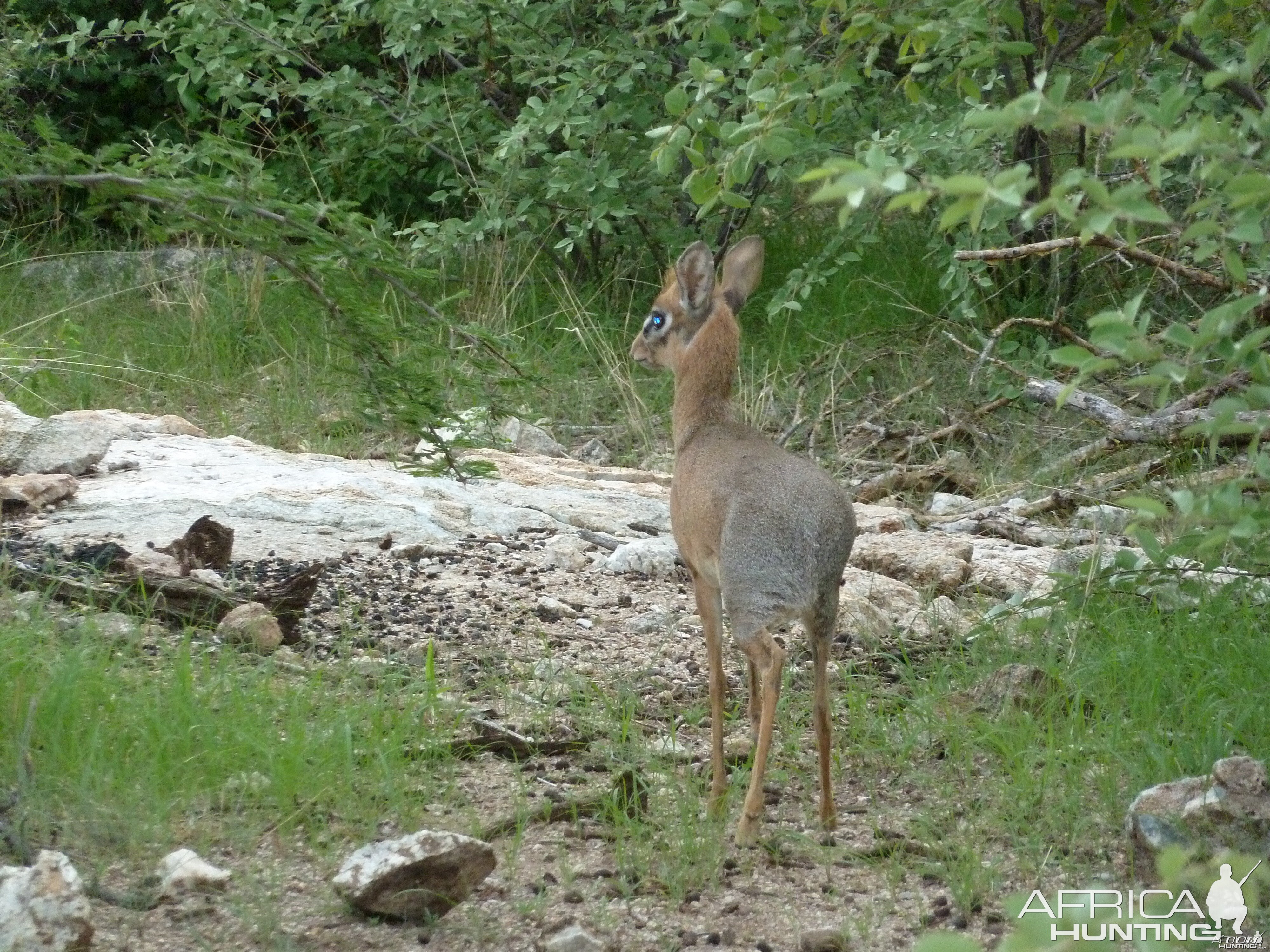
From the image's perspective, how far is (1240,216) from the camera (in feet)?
8.04

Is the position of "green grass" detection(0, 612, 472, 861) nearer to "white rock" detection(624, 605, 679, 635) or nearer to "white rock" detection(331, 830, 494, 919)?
"white rock" detection(331, 830, 494, 919)

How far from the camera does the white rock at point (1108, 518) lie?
18.9 ft

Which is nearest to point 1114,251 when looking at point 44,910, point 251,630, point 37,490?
point 251,630

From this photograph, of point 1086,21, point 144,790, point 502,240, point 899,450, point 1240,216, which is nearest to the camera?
point 1240,216

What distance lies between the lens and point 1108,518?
5816mm

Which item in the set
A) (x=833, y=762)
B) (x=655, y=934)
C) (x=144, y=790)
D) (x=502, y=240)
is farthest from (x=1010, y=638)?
(x=502, y=240)

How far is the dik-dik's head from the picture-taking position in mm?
4363

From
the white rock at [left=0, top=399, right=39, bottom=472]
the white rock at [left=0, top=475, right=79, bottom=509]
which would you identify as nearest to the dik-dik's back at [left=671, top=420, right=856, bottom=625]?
the white rock at [left=0, top=475, right=79, bottom=509]

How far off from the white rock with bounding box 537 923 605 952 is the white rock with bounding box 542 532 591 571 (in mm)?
2649

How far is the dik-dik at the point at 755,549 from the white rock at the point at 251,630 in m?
1.17

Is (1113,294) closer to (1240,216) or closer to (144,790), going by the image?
(1240,216)

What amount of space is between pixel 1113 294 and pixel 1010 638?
3.67 m

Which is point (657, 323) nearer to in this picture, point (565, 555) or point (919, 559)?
point (565, 555)

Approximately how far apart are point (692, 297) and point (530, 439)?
3357 mm
